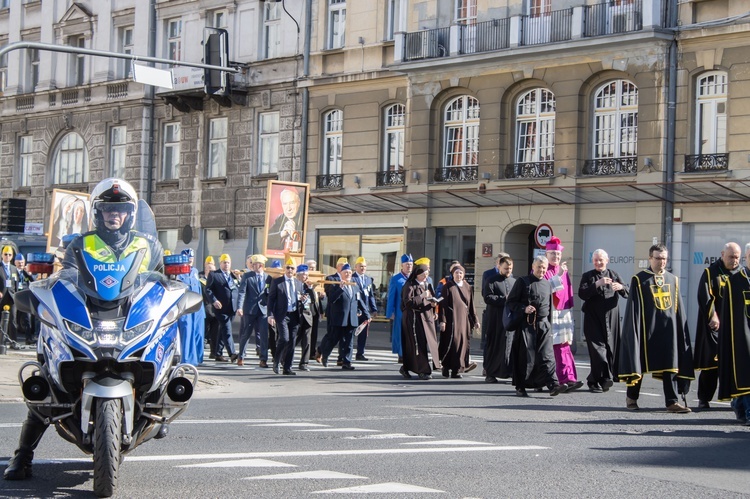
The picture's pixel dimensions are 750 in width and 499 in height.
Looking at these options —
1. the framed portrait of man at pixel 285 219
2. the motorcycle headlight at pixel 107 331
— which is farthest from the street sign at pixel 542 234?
the motorcycle headlight at pixel 107 331

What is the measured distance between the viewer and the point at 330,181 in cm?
3984

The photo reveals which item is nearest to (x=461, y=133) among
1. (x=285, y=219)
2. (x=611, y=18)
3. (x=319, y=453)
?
(x=611, y=18)

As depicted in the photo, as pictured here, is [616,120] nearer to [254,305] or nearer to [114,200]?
[254,305]

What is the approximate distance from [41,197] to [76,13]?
6.65 m

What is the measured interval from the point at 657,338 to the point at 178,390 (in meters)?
7.66

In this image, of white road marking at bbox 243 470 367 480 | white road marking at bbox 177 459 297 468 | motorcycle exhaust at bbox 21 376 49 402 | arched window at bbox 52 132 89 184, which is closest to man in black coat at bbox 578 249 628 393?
white road marking at bbox 177 459 297 468

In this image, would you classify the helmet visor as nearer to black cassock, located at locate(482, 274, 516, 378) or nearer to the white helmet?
the white helmet

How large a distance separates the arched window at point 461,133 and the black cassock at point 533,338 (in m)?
19.4

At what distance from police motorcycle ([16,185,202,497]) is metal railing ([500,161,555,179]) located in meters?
26.5

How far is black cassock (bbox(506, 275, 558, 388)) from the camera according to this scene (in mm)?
16594

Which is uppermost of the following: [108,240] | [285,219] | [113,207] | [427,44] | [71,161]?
[427,44]

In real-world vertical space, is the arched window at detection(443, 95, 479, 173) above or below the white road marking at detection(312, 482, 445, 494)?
above

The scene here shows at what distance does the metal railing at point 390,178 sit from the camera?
38156 mm

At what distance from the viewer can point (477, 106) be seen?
36.3 m
